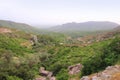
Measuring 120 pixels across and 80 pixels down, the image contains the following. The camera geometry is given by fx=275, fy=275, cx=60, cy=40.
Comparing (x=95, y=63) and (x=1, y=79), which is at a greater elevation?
(x=95, y=63)

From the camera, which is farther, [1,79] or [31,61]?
[31,61]

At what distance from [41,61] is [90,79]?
69.9m

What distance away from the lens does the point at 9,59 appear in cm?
8488

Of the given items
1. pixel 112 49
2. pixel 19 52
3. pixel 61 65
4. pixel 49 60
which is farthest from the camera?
pixel 19 52

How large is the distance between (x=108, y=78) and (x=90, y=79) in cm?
278

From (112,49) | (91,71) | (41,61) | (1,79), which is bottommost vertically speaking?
(41,61)

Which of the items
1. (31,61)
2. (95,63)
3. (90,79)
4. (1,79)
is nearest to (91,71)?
(95,63)

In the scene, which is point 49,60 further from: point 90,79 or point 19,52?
point 90,79

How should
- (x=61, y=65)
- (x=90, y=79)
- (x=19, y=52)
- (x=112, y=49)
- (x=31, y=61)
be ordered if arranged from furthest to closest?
(x=19, y=52) → (x=31, y=61) → (x=61, y=65) → (x=112, y=49) → (x=90, y=79)

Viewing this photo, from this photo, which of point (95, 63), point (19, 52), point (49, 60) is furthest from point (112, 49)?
point (19, 52)

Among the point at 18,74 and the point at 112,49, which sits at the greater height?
the point at 112,49

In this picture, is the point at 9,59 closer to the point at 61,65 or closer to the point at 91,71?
the point at 61,65

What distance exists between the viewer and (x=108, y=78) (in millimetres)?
31344

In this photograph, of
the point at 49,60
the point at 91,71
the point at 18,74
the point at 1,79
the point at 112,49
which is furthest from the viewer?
the point at 49,60
